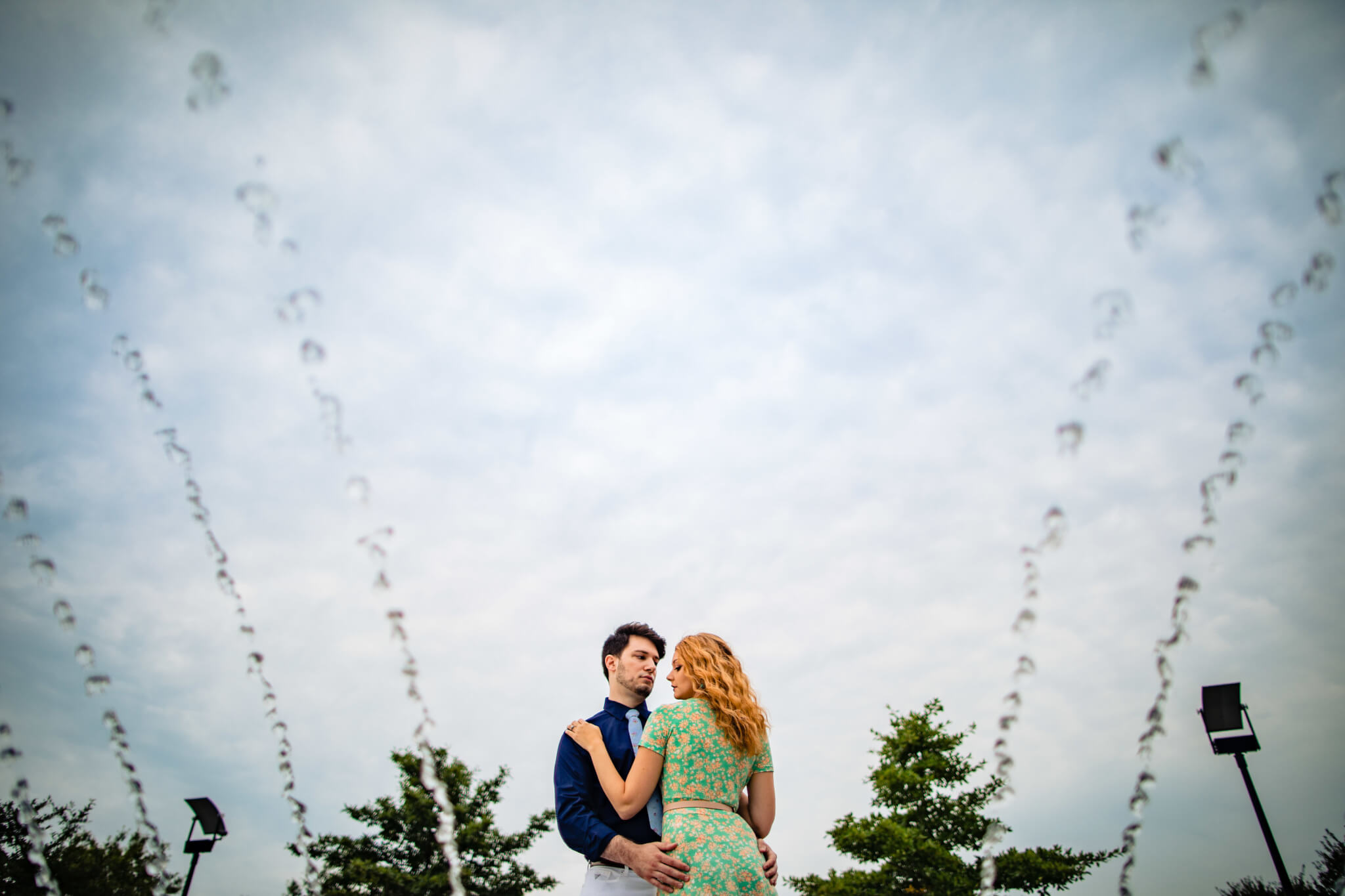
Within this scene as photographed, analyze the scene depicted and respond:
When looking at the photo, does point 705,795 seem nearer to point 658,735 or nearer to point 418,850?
point 658,735

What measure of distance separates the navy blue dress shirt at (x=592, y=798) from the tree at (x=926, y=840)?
50.1 feet

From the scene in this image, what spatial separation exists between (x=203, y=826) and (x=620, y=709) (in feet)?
39.3

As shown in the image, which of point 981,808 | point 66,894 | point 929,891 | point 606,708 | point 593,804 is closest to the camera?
point 593,804

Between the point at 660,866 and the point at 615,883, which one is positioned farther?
the point at 615,883

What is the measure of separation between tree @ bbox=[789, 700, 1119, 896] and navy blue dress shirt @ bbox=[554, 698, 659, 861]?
1528 cm

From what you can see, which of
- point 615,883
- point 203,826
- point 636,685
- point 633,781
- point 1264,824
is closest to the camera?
point 633,781

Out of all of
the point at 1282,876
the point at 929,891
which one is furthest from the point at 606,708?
the point at 929,891

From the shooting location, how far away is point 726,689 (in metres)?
3.87

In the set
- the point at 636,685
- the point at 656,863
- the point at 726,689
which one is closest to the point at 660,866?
the point at 656,863

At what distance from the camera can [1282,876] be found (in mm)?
7820

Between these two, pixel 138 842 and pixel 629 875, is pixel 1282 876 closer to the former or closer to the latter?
pixel 629 875

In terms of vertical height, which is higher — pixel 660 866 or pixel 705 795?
pixel 705 795

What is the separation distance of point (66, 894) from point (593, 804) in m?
28.6

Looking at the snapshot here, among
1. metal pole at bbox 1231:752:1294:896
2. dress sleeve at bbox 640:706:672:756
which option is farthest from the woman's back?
metal pole at bbox 1231:752:1294:896
